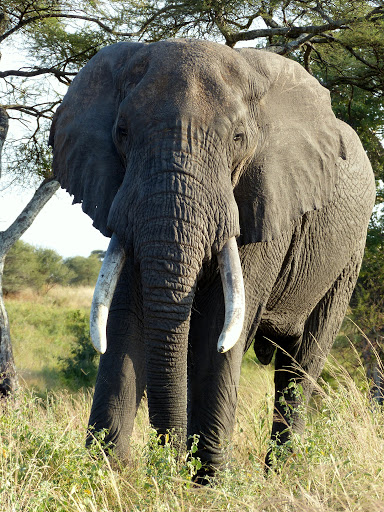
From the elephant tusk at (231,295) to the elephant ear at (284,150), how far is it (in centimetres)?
37

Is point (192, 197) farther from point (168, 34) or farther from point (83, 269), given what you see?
point (83, 269)

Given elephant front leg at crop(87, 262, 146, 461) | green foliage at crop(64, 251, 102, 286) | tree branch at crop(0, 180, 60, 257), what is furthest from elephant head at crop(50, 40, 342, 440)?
green foliage at crop(64, 251, 102, 286)

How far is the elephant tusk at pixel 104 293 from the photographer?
3.25 m

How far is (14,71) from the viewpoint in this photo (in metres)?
10.8

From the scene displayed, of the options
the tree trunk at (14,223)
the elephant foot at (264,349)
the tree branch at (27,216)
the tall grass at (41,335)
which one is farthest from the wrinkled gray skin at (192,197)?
the tall grass at (41,335)

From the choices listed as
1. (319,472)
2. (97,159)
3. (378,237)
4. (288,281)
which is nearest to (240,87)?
(97,159)

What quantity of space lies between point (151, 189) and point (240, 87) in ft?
2.47

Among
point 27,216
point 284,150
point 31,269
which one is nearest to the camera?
point 284,150

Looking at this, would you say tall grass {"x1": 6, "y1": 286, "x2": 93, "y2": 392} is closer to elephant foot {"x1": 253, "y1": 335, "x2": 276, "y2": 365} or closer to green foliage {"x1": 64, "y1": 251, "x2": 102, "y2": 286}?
elephant foot {"x1": 253, "y1": 335, "x2": 276, "y2": 365}

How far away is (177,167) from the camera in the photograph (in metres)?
3.37

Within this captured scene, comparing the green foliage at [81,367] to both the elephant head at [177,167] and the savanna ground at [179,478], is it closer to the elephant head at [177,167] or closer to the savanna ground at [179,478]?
the savanna ground at [179,478]

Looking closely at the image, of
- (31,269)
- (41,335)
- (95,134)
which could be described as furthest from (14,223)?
(31,269)

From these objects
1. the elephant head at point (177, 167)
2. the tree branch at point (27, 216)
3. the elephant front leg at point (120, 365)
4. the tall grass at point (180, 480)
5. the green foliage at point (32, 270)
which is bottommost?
the tall grass at point (180, 480)

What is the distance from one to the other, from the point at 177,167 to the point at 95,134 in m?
0.73
